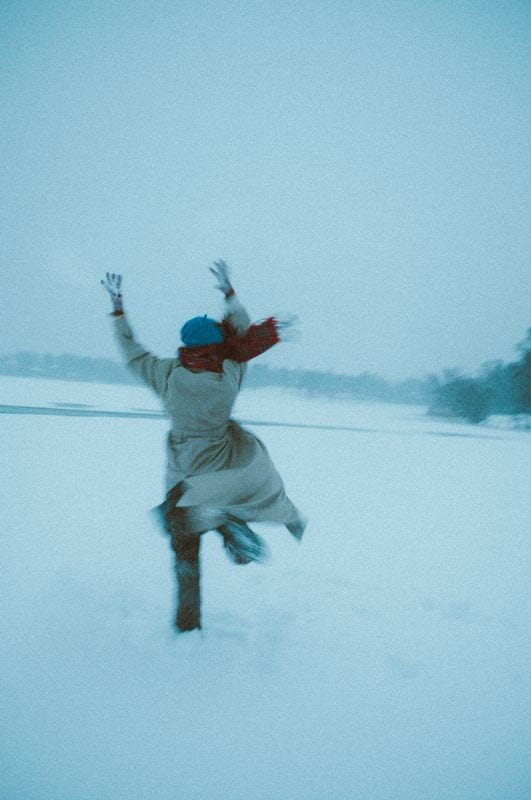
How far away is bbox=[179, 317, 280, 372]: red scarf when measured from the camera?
82.5 inches

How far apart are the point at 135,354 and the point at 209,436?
59 cm

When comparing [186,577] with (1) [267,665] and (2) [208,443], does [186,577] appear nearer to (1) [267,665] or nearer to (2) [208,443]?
(1) [267,665]

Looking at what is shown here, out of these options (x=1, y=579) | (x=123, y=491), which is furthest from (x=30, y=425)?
(x=1, y=579)

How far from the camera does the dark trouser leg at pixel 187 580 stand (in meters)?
2.23

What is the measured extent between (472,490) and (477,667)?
519cm

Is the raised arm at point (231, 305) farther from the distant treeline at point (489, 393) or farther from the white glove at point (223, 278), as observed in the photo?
the distant treeline at point (489, 393)

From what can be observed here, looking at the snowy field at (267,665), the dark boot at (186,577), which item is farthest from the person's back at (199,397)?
the snowy field at (267,665)

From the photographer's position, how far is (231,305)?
2.28 m

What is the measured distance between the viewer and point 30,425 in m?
9.72

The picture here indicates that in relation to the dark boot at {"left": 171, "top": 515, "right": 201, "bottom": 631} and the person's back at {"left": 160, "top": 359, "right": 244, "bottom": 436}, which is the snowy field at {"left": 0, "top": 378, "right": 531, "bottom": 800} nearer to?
the dark boot at {"left": 171, "top": 515, "right": 201, "bottom": 631}

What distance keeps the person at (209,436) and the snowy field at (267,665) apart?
0.59 m

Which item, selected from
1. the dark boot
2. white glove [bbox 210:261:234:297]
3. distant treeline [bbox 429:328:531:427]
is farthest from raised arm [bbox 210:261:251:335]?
distant treeline [bbox 429:328:531:427]

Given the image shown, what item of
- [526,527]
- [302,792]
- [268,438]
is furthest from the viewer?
[268,438]

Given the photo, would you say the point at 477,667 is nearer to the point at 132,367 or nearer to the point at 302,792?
the point at 302,792
